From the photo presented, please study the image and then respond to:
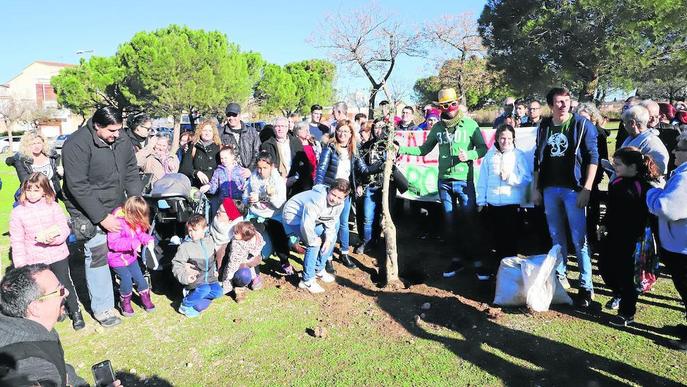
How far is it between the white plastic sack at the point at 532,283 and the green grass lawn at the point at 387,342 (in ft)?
0.39

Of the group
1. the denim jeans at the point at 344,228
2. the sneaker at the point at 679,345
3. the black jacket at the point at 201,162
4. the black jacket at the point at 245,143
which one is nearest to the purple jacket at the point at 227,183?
the black jacket at the point at 201,162

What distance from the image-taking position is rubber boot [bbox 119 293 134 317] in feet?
15.1

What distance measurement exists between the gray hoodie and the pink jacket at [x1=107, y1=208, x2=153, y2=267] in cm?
161

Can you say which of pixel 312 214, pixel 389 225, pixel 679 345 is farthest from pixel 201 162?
pixel 679 345

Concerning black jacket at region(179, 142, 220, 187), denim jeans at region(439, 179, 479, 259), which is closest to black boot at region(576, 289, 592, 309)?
denim jeans at region(439, 179, 479, 259)

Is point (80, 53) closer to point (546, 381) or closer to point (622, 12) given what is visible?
point (622, 12)

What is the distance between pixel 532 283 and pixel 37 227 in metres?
4.57

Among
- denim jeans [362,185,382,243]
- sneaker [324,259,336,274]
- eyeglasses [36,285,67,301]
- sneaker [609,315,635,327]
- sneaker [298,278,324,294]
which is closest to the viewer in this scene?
eyeglasses [36,285,67,301]

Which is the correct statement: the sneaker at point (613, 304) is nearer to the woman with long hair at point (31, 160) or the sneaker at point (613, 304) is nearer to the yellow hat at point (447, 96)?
the yellow hat at point (447, 96)

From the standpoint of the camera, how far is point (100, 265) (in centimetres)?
443

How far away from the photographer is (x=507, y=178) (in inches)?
192

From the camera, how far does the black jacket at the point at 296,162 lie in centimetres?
632

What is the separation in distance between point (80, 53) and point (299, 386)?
4510 centimetres

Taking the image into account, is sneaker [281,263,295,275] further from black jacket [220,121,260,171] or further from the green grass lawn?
black jacket [220,121,260,171]
